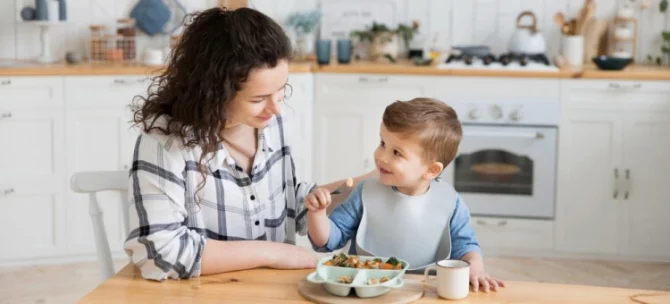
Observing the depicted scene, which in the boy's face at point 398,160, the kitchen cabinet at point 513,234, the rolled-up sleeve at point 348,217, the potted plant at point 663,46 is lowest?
the kitchen cabinet at point 513,234

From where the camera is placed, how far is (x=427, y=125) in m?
2.10

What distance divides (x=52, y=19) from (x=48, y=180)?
87 cm

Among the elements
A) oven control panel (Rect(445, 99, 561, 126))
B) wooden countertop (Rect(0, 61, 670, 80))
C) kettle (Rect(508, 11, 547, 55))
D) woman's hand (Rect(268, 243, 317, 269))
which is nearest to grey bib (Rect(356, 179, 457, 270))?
woman's hand (Rect(268, 243, 317, 269))

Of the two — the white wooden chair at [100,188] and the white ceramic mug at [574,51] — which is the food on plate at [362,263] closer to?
the white wooden chair at [100,188]

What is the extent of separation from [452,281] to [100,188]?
92cm

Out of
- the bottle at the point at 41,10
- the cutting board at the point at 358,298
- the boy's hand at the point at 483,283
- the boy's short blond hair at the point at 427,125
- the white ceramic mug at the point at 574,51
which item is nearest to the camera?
the cutting board at the point at 358,298

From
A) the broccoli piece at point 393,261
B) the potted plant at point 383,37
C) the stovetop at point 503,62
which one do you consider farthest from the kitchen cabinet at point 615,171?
the broccoli piece at point 393,261

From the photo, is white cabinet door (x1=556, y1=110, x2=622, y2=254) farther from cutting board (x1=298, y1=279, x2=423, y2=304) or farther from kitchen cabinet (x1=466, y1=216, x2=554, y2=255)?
cutting board (x1=298, y1=279, x2=423, y2=304)

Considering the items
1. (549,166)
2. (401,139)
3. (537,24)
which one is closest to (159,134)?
(401,139)

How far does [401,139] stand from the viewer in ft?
6.93

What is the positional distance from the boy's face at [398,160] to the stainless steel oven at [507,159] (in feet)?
8.94

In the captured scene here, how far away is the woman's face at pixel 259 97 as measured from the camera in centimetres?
195

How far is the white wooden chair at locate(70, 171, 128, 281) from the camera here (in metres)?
2.30

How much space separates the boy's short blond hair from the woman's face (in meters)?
0.26
